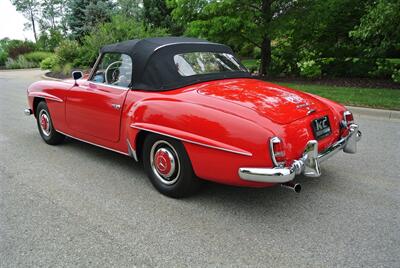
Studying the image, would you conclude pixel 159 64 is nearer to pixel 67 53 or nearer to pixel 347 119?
pixel 347 119

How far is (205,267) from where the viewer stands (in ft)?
8.54

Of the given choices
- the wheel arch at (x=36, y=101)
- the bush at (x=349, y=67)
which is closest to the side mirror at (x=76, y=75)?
the wheel arch at (x=36, y=101)

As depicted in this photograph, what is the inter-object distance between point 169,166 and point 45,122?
2.93m

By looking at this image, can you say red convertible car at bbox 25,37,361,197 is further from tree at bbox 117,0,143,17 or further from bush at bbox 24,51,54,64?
bush at bbox 24,51,54,64

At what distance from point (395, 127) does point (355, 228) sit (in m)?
4.17

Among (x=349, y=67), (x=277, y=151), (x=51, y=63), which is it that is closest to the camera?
(x=277, y=151)

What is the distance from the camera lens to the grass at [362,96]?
26.1 feet

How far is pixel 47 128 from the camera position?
5660 mm

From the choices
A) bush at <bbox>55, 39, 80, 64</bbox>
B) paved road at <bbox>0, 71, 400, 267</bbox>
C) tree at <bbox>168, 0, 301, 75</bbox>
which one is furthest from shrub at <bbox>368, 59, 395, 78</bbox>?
bush at <bbox>55, 39, 80, 64</bbox>

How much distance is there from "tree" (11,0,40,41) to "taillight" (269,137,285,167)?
49.9 m

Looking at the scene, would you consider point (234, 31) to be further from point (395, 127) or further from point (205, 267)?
point (205, 267)

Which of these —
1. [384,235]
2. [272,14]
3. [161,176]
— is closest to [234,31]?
[272,14]

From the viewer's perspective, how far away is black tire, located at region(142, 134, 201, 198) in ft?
11.5

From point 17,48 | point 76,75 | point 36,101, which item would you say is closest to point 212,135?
point 76,75
